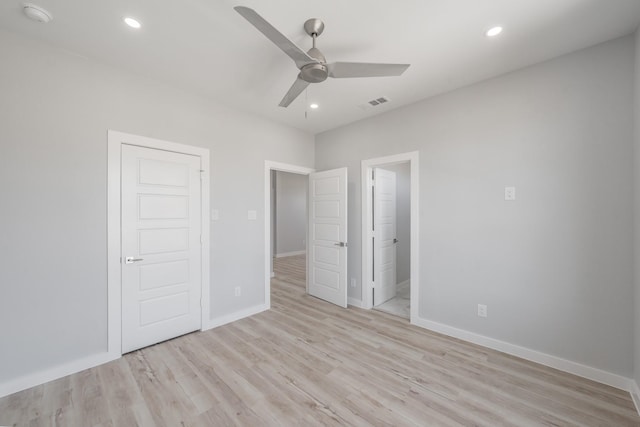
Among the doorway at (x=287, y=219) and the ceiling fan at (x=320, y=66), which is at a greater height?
the ceiling fan at (x=320, y=66)

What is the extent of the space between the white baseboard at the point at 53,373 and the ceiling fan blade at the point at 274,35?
3031 mm

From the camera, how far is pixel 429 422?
66.2 inches

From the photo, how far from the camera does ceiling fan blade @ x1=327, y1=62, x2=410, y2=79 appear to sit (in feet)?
5.53

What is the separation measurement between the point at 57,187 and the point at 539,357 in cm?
455

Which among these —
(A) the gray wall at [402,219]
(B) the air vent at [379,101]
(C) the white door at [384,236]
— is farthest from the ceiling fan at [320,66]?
(A) the gray wall at [402,219]

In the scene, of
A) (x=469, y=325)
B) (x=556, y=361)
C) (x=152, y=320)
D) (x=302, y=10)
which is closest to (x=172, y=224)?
(x=152, y=320)

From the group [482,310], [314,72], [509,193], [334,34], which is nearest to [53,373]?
[314,72]

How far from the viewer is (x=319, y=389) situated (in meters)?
2.01

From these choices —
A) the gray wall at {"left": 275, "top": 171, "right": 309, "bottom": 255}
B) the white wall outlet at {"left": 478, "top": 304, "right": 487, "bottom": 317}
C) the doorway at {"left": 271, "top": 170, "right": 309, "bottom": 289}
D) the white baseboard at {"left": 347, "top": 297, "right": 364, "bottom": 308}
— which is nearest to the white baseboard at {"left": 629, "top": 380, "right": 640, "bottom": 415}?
the white wall outlet at {"left": 478, "top": 304, "right": 487, "bottom": 317}

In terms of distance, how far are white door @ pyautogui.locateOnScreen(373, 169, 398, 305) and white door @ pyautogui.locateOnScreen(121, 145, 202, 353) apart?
7.93 feet

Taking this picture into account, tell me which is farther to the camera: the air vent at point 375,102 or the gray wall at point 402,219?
the gray wall at point 402,219

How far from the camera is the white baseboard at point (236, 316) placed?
3.09m

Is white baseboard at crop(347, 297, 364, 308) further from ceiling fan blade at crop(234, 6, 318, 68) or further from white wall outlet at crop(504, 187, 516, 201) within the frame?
ceiling fan blade at crop(234, 6, 318, 68)

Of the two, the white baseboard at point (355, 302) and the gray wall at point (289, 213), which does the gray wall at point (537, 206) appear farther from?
the gray wall at point (289, 213)
